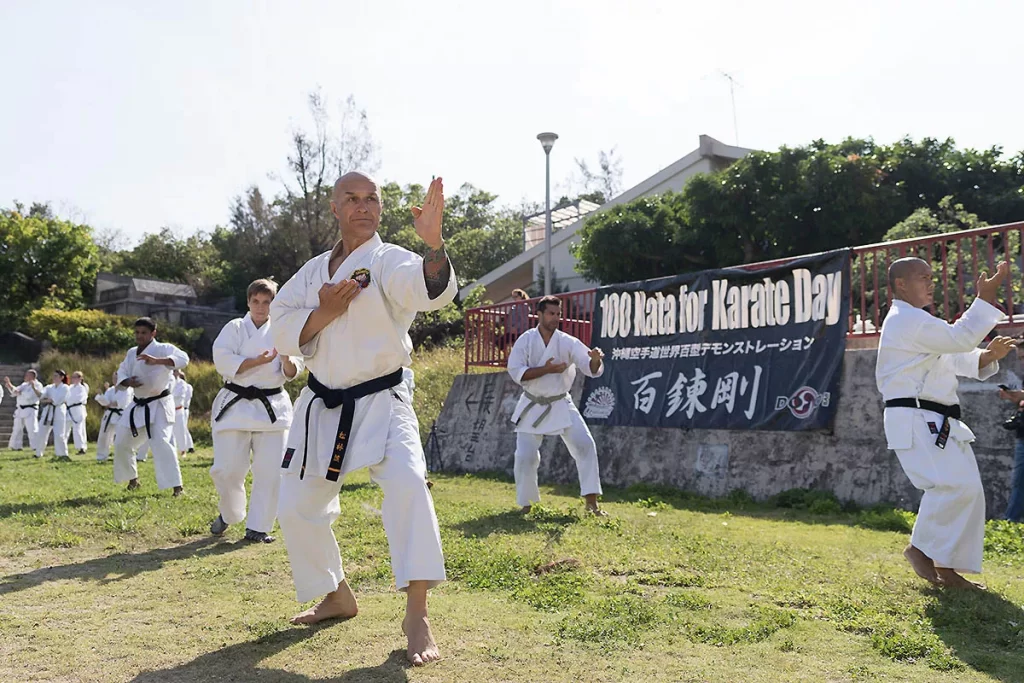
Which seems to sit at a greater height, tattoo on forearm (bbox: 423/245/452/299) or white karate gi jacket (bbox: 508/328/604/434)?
tattoo on forearm (bbox: 423/245/452/299)

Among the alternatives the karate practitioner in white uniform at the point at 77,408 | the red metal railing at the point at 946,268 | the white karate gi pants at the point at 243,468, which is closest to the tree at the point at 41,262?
the karate practitioner in white uniform at the point at 77,408

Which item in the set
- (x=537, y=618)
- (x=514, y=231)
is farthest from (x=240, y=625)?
(x=514, y=231)

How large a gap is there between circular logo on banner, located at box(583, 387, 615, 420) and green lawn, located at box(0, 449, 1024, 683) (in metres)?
3.88

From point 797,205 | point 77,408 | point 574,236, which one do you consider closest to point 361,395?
point 77,408

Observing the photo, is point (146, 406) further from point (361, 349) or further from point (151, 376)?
point (361, 349)

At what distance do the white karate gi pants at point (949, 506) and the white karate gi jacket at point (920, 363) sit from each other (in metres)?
0.09

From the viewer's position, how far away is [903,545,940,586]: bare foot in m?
5.05

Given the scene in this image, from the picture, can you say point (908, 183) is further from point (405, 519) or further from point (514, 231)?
point (405, 519)

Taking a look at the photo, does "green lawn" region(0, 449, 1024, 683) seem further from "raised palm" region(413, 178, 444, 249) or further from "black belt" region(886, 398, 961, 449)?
"raised palm" region(413, 178, 444, 249)

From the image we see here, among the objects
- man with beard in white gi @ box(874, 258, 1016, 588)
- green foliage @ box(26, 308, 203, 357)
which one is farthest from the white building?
man with beard in white gi @ box(874, 258, 1016, 588)

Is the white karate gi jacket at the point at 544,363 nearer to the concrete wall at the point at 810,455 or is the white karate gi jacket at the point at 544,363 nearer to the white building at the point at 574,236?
the concrete wall at the point at 810,455

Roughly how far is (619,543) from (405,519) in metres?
3.02

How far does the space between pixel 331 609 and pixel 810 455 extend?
6385 mm

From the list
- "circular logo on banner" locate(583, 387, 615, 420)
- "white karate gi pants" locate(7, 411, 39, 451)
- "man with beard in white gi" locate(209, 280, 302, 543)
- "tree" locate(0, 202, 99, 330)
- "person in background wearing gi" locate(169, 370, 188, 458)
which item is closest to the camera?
"man with beard in white gi" locate(209, 280, 302, 543)
